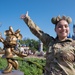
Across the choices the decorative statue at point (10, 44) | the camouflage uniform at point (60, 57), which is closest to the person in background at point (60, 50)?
the camouflage uniform at point (60, 57)

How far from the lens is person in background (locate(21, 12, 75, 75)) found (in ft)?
6.33

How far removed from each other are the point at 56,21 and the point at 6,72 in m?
2.58

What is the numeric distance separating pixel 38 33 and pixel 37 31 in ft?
0.07

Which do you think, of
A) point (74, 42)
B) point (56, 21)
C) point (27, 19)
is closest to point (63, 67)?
point (74, 42)

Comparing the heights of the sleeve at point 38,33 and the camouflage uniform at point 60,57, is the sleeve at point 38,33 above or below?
above

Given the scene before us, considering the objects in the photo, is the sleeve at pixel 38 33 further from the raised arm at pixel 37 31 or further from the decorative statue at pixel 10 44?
the decorative statue at pixel 10 44

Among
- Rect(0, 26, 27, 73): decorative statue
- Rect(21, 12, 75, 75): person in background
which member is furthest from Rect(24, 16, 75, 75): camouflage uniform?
Rect(0, 26, 27, 73): decorative statue

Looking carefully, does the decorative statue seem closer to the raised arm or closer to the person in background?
the raised arm

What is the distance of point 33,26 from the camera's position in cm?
221

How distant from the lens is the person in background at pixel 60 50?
1.93 meters

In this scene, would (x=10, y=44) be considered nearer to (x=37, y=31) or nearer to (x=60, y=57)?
(x=37, y=31)

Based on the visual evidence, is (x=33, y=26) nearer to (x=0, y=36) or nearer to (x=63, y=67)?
(x=63, y=67)

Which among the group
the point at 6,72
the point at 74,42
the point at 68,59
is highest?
the point at 74,42

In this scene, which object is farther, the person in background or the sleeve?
the sleeve
